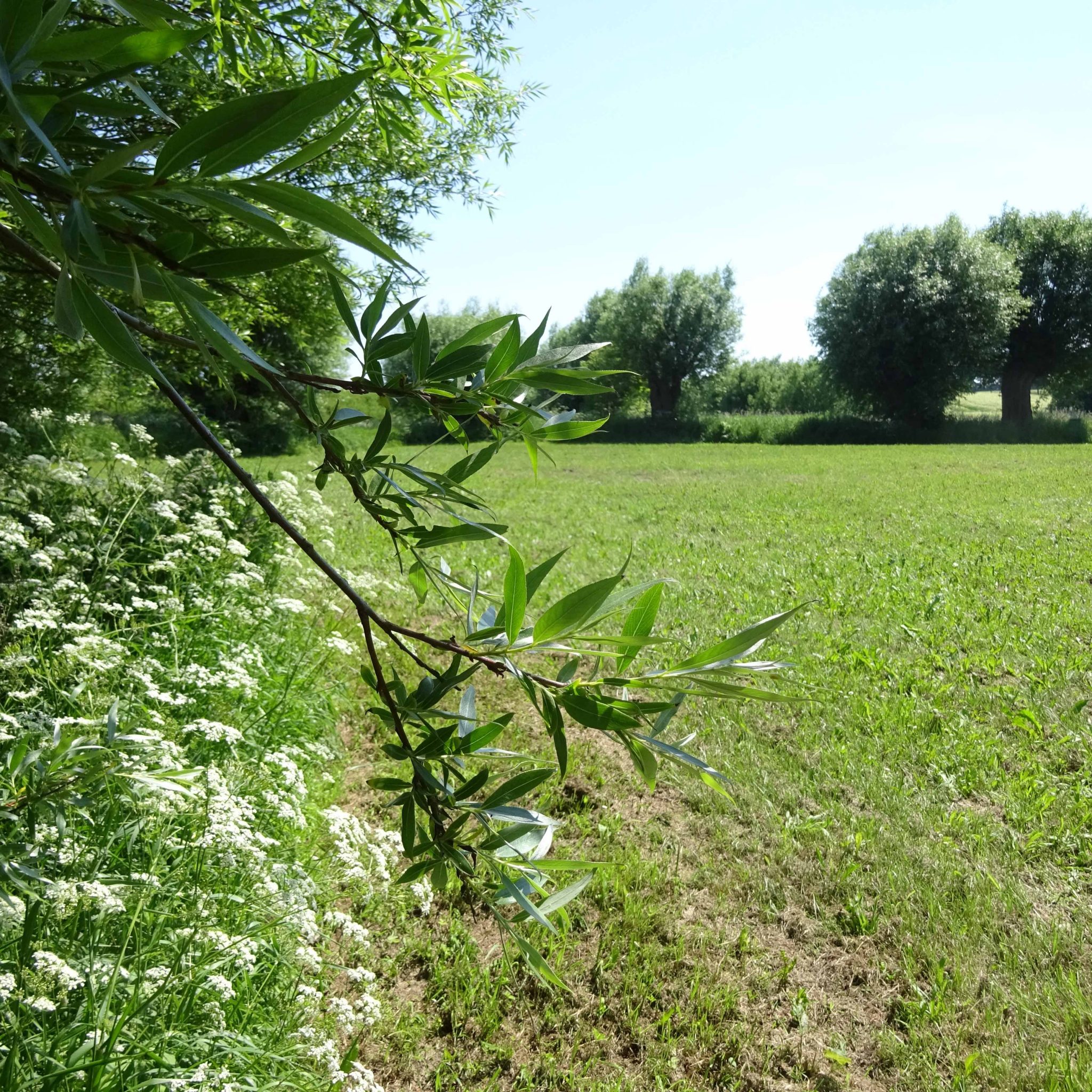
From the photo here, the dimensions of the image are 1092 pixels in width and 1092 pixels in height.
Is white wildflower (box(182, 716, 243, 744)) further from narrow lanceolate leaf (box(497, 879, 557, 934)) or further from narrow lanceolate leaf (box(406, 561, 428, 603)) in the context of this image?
narrow lanceolate leaf (box(497, 879, 557, 934))

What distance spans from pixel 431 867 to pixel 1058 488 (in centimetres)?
1579

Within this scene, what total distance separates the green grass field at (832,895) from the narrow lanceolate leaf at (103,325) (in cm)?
159

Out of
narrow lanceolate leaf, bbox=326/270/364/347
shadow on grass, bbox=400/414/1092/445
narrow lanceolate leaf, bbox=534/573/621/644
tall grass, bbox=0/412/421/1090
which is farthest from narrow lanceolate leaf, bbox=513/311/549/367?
shadow on grass, bbox=400/414/1092/445

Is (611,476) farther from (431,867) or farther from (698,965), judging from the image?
(431,867)

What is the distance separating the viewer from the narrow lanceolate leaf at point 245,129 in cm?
51

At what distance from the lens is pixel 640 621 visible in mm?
874

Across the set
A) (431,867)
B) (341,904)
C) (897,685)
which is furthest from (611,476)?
(431,867)

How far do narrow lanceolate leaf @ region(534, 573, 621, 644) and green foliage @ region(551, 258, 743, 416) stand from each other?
4033cm

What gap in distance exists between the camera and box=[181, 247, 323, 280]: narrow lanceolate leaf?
61 cm

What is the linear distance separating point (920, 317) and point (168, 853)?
3622 centimetres

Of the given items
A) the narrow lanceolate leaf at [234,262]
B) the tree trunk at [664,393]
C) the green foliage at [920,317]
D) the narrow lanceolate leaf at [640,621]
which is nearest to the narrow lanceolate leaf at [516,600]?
the narrow lanceolate leaf at [640,621]

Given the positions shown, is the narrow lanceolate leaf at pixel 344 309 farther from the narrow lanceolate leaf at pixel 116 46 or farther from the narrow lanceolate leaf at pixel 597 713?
the narrow lanceolate leaf at pixel 597 713

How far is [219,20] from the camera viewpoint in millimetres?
1722

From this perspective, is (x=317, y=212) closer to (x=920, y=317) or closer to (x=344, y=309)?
(x=344, y=309)
